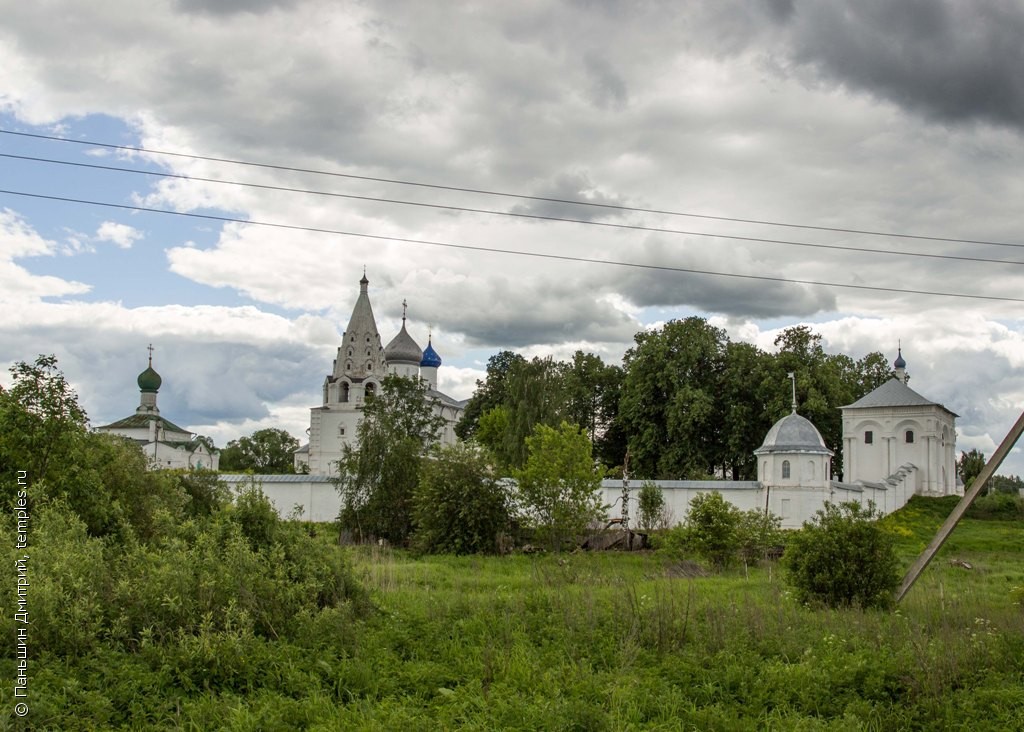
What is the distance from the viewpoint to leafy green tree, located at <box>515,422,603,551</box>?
84.1 feet

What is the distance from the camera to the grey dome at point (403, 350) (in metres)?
64.5

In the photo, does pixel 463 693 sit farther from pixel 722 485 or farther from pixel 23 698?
pixel 722 485

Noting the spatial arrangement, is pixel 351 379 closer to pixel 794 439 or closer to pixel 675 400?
pixel 675 400

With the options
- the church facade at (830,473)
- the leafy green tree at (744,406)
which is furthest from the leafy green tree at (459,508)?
the leafy green tree at (744,406)

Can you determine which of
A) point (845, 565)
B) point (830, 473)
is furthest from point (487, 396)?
point (845, 565)

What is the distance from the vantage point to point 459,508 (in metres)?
25.5

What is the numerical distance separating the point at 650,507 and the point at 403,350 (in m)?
37.0

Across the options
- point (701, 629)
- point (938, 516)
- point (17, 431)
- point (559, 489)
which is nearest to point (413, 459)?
point (559, 489)

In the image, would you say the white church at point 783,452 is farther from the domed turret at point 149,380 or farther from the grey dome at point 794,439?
the domed turret at point 149,380

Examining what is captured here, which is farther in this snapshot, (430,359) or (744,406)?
(430,359)

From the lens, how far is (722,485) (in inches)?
1262

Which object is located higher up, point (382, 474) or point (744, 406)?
point (744, 406)

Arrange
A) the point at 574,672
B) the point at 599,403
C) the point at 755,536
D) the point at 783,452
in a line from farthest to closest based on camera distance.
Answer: the point at 599,403, the point at 783,452, the point at 755,536, the point at 574,672

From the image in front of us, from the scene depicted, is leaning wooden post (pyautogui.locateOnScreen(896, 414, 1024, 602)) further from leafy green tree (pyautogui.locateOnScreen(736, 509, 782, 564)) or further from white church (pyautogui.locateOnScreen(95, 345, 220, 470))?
white church (pyautogui.locateOnScreen(95, 345, 220, 470))
